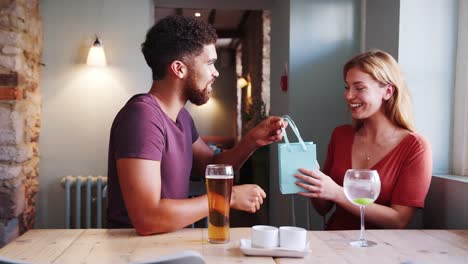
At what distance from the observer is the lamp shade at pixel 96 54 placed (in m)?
3.33

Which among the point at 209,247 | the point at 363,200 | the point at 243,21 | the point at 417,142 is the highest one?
the point at 243,21

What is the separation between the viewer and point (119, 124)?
1.46 meters

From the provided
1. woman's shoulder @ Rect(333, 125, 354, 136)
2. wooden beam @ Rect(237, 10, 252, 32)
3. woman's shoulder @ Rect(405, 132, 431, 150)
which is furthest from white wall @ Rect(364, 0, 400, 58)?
wooden beam @ Rect(237, 10, 252, 32)

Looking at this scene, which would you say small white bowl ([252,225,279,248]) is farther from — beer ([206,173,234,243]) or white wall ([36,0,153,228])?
white wall ([36,0,153,228])

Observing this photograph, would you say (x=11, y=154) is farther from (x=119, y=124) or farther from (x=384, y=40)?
(x=384, y=40)

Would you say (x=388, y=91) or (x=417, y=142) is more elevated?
(x=388, y=91)

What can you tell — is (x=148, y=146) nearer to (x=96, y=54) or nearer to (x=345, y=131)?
(x=345, y=131)

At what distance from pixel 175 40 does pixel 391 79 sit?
0.95 meters

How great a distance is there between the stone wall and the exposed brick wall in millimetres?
2247

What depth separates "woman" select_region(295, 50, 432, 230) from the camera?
1767 millimetres

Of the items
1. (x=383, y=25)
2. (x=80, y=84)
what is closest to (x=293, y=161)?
(x=383, y=25)

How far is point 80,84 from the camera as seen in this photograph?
11.3 ft

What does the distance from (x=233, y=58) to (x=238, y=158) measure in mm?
8606

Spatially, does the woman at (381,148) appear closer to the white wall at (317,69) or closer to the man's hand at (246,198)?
the man's hand at (246,198)
